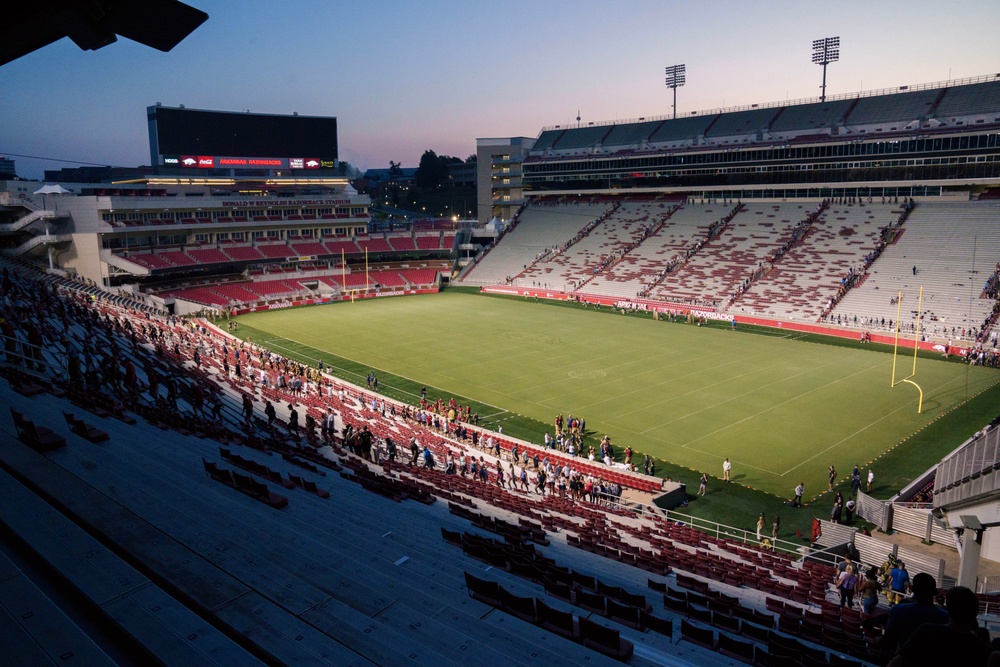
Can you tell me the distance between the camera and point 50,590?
485cm

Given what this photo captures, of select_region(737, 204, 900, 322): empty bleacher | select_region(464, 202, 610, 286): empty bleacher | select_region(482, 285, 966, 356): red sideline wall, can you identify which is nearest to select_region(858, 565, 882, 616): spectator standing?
select_region(482, 285, 966, 356): red sideline wall

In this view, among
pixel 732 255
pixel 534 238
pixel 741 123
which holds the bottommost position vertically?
pixel 732 255

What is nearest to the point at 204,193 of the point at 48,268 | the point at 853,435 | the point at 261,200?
the point at 261,200

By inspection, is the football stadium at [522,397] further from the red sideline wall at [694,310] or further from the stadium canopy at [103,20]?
the stadium canopy at [103,20]

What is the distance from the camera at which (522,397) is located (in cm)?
3102

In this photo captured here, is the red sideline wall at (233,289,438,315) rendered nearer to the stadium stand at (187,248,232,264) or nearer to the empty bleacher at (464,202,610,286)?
Result: the empty bleacher at (464,202,610,286)

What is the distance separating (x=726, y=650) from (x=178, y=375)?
74.1 ft

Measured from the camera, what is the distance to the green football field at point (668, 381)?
24.8 meters

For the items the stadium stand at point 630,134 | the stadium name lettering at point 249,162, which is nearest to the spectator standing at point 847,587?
the stadium name lettering at point 249,162

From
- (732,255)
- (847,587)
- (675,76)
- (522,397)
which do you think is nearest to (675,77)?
(675,76)

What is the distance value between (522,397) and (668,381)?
7.64 m

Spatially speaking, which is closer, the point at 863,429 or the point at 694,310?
the point at 863,429

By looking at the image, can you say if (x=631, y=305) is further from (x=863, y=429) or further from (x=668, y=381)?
(x=863, y=429)

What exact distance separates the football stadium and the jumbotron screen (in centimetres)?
27
